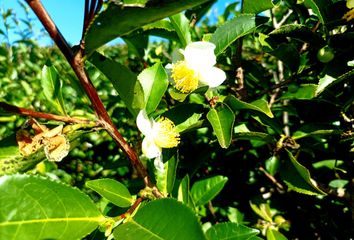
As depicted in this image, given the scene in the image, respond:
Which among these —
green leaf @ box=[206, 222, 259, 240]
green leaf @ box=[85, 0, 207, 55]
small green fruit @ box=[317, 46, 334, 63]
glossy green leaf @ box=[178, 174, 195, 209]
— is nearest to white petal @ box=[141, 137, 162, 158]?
glossy green leaf @ box=[178, 174, 195, 209]

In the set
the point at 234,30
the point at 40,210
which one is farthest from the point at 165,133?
the point at 40,210

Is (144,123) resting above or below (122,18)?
below

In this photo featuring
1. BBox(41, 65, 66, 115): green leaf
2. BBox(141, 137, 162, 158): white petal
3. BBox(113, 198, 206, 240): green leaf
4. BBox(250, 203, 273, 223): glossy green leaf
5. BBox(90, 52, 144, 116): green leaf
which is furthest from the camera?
BBox(250, 203, 273, 223): glossy green leaf

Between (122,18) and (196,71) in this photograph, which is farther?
(196,71)

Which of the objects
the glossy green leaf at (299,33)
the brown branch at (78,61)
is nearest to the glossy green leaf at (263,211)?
the glossy green leaf at (299,33)

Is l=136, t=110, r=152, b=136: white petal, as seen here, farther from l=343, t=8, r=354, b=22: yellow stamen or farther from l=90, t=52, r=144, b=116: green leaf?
l=343, t=8, r=354, b=22: yellow stamen

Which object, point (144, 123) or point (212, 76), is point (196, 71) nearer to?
point (212, 76)

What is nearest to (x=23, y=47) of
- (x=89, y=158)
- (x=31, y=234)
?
(x=89, y=158)

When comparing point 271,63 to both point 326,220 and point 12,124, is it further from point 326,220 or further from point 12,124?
point 12,124
